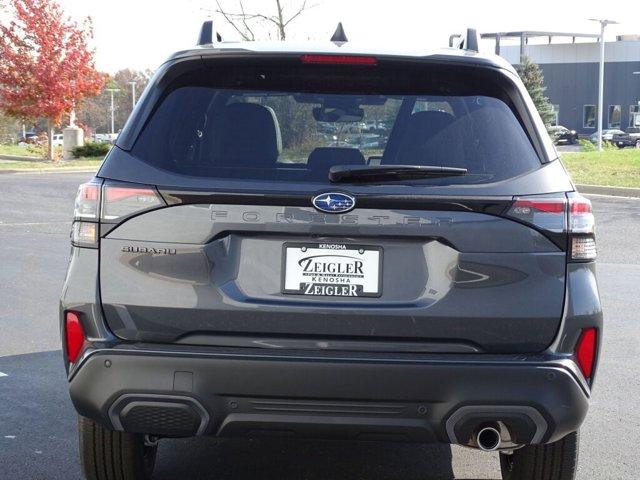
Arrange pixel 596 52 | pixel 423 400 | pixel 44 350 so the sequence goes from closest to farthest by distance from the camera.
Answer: pixel 423 400 → pixel 44 350 → pixel 596 52

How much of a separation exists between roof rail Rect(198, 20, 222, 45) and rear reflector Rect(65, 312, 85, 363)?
3.91ft

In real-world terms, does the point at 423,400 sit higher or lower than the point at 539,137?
lower

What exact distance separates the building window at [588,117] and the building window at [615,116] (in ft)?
4.87

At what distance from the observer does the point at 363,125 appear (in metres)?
3.96

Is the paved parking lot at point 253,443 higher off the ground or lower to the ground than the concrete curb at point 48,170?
higher

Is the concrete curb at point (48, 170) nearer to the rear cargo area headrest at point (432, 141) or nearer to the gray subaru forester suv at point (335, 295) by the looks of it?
the gray subaru forester suv at point (335, 295)

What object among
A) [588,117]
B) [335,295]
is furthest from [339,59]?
[588,117]

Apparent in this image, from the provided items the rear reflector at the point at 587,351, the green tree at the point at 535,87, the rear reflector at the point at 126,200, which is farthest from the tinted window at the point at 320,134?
the green tree at the point at 535,87

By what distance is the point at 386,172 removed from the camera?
3.60 meters

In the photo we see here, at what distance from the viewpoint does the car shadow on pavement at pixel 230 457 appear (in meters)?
4.66

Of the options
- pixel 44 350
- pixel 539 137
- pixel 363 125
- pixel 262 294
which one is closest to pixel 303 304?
pixel 262 294

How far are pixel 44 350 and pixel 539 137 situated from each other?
4.48m

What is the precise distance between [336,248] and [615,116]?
294 feet

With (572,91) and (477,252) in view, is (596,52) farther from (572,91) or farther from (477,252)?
(477,252)
